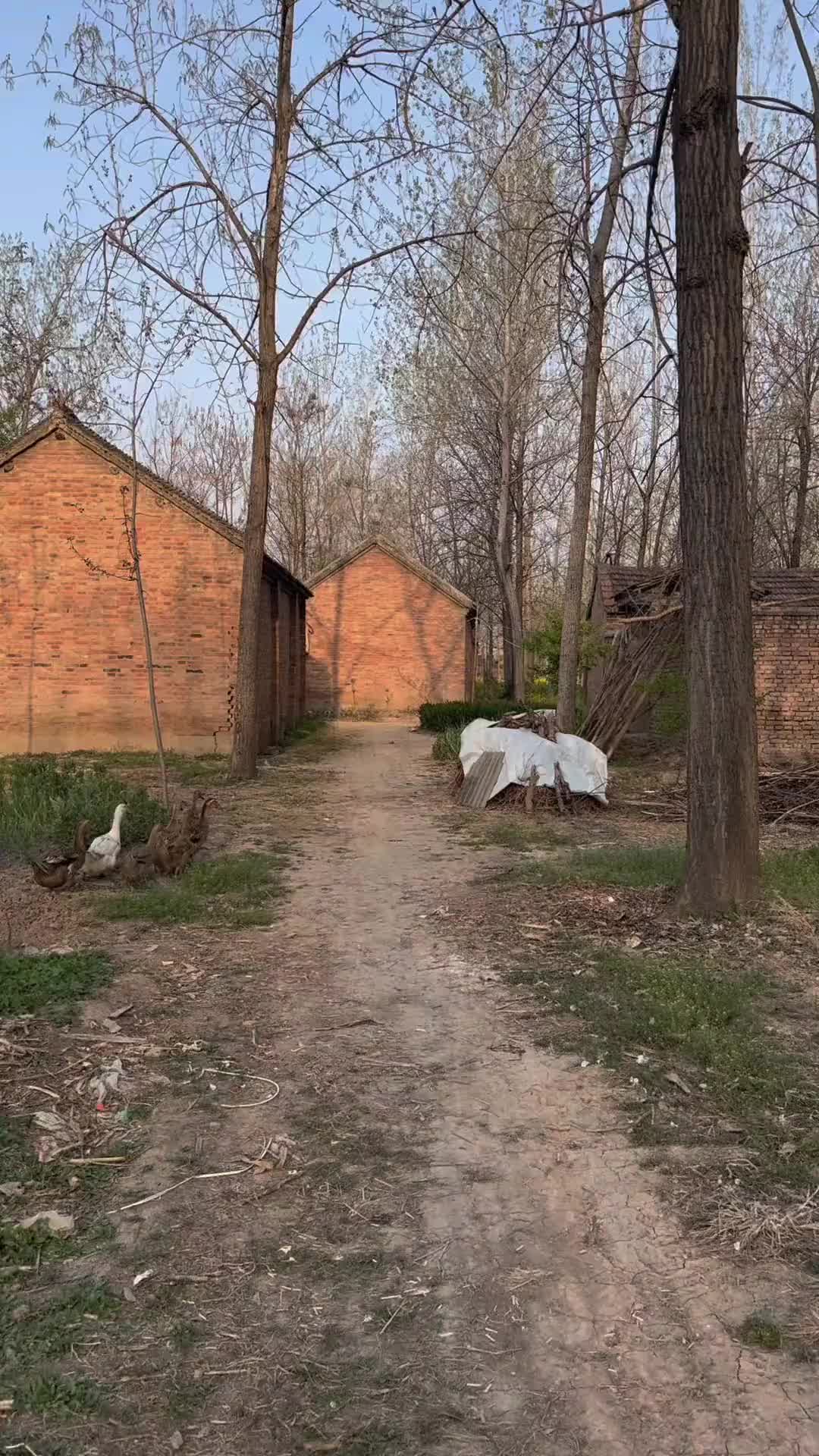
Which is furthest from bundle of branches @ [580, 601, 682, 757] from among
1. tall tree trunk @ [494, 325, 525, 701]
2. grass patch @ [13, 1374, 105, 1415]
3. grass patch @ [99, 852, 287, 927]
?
grass patch @ [13, 1374, 105, 1415]

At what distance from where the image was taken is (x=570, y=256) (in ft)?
29.0

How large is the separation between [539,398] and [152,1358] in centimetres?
3051

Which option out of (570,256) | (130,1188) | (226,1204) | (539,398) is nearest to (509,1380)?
(226,1204)

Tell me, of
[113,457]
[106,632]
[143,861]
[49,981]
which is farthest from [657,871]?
[113,457]

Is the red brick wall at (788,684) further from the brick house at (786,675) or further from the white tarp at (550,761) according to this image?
the white tarp at (550,761)

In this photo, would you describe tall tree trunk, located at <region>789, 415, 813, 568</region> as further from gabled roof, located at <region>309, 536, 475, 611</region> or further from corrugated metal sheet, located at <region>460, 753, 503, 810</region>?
corrugated metal sheet, located at <region>460, 753, 503, 810</region>

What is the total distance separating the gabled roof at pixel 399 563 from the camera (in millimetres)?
32906

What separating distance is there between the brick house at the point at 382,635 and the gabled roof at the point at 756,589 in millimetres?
13940

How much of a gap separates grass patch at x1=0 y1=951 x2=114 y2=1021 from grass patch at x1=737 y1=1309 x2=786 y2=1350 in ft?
12.0

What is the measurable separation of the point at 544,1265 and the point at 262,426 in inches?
570

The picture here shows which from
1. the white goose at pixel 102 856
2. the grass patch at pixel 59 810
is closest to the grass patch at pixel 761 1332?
the white goose at pixel 102 856

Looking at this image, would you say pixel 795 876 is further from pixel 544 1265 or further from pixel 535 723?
pixel 535 723

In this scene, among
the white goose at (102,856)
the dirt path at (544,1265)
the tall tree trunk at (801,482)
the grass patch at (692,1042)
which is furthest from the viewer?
the tall tree trunk at (801,482)

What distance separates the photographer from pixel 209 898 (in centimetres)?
792
